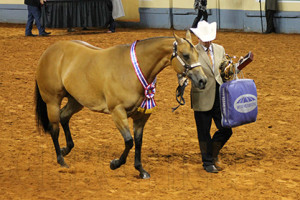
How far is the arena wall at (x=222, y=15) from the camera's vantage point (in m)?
18.6

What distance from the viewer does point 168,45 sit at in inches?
249

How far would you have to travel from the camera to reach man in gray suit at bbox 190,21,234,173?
21.9 feet

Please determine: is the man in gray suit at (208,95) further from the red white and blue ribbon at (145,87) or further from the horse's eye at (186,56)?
the red white and blue ribbon at (145,87)

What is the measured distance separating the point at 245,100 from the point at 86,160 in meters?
2.20

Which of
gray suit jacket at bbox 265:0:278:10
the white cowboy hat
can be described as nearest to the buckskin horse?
the white cowboy hat

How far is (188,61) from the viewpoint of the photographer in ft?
20.4

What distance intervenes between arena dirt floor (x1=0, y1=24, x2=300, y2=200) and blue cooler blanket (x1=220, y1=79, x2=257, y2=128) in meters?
0.69

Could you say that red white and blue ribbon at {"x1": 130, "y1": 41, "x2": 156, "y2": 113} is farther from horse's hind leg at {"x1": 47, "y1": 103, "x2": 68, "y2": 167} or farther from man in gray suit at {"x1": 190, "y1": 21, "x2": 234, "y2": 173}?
horse's hind leg at {"x1": 47, "y1": 103, "x2": 68, "y2": 167}

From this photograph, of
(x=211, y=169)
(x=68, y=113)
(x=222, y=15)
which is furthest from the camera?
(x=222, y=15)

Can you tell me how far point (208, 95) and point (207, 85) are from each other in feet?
0.39

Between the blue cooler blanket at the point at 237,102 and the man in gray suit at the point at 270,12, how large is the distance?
1218 cm

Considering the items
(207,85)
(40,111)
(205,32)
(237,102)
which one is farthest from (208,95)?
(40,111)

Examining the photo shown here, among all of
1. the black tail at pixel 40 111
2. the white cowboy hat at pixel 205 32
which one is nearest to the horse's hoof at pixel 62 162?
the black tail at pixel 40 111

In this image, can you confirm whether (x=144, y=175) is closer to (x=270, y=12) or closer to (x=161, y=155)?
(x=161, y=155)
